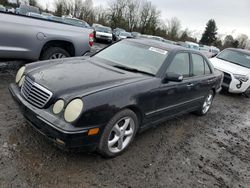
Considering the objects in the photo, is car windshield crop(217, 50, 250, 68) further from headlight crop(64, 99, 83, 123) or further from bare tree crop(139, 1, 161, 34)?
bare tree crop(139, 1, 161, 34)

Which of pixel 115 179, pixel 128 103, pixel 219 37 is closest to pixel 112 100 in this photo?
pixel 128 103

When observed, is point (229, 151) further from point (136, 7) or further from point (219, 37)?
point (219, 37)

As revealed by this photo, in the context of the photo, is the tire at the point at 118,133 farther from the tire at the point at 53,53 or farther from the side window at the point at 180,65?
the tire at the point at 53,53

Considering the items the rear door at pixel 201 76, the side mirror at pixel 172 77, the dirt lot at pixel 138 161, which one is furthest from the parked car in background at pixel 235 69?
the side mirror at pixel 172 77

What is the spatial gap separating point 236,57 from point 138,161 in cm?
800

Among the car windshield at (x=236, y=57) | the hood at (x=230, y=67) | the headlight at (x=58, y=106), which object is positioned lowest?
the hood at (x=230, y=67)

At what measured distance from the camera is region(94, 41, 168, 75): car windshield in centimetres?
376

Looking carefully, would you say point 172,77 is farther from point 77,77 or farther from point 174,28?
point 174,28

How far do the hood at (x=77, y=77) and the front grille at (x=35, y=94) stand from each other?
0.06 meters

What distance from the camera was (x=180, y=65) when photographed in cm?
414

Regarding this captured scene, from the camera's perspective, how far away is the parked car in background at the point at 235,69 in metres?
8.20

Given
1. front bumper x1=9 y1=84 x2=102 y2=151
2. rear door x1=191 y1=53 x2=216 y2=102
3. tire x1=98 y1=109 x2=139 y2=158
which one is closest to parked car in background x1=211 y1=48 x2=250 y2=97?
rear door x1=191 y1=53 x2=216 y2=102

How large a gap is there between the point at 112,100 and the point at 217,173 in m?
1.93

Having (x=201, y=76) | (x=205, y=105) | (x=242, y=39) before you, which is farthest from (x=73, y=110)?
(x=242, y=39)
